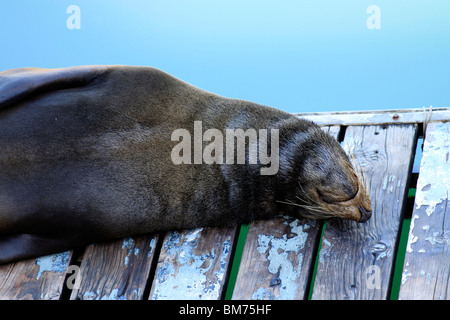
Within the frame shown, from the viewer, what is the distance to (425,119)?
4.01m

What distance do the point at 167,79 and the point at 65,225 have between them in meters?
1.00

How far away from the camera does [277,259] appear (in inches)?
127

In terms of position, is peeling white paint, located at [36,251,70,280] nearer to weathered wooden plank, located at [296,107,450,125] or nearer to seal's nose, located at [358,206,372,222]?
seal's nose, located at [358,206,372,222]

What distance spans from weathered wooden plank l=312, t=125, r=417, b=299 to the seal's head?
109 mm

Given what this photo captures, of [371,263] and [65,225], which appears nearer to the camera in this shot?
[371,263]

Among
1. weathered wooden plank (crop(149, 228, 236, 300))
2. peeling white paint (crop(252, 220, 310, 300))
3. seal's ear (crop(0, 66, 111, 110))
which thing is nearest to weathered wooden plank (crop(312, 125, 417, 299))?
peeling white paint (crop(252, 220, 310, 300))

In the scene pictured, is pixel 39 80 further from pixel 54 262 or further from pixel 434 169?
pixel 434 169

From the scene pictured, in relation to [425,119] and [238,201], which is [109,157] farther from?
[425,119]

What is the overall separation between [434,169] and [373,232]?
0.59 metres

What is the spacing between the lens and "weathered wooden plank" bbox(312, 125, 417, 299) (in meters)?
3.00

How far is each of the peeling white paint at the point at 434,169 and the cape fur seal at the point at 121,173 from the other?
1.17 feet

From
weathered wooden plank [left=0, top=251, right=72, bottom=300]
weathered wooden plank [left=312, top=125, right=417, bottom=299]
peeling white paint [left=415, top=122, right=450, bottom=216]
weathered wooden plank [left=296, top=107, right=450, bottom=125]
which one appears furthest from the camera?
weathered wooden plank [left=296, top=107, right=450, bottom=125]
